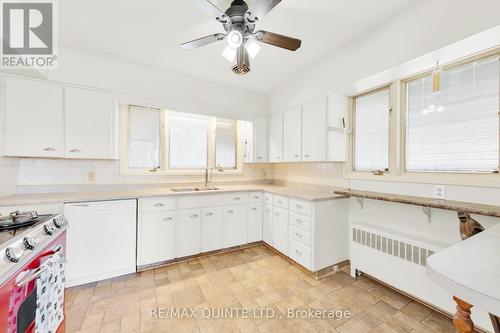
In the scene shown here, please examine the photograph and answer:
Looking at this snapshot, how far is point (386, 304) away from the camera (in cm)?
179

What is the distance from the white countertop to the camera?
55 cm

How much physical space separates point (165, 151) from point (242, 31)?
7.02ft

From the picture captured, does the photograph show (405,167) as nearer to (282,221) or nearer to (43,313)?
(282,221)

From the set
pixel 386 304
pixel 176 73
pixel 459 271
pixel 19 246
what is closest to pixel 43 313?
pixel 19 246

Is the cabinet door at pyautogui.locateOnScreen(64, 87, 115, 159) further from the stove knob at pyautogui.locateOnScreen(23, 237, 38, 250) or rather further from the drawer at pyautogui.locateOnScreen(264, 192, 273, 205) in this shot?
the drawer at pyautogui.locateOnScreen(264, 192, 273, 205)

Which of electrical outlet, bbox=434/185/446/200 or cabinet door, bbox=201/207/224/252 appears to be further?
cabinet door, bbox=201/207/224/252

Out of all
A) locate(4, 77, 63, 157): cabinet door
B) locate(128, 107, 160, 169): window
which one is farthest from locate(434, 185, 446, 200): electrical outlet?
locate(4, 77, 63, 157): cabinet door

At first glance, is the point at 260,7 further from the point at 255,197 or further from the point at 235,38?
the point at 255,197

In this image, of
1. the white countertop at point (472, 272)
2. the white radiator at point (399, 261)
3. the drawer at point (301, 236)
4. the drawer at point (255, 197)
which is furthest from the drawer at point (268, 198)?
the white countertop at point (472, 272)

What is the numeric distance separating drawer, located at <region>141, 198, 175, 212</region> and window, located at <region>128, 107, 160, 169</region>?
796mm

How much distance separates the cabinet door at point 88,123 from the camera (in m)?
2.17

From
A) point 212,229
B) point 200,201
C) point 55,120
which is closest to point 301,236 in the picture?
point 212,229

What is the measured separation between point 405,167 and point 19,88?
3.99 metres

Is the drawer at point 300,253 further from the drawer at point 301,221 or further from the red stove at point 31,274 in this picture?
the red stove at point 31,274
